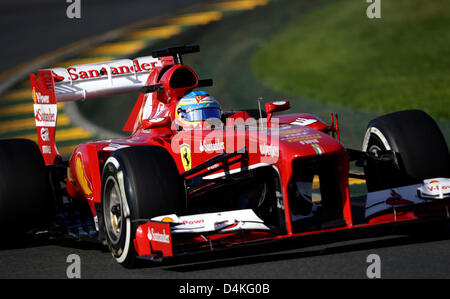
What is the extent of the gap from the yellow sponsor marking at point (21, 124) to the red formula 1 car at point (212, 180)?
686 cm

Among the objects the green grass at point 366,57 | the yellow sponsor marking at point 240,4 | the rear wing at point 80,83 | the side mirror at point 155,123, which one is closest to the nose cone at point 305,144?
the side mirror at point 155,123

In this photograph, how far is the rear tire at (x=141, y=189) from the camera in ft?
22.7

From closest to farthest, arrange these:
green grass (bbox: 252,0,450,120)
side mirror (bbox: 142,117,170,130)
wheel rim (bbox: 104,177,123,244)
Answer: wheel rim (bbox: 104,177,123,244)
side mirror (bbox: 142,117,170,130)
green grass (bbox: 252,0,450,120)

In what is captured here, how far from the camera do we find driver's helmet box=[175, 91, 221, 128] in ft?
27.3

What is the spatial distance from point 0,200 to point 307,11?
1704cm

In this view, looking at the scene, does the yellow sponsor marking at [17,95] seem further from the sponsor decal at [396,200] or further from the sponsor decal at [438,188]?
the sponsor decal at [438,188]

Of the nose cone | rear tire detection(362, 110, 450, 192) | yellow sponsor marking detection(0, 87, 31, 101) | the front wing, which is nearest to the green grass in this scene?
yellow sponsor marking detection(0, 87, 31, 101)

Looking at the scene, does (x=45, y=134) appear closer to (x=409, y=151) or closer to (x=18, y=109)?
(x=409, y=151)

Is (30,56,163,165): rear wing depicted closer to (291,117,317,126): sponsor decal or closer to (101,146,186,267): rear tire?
(291,117,317,126): sponsor decal

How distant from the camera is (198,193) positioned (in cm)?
785

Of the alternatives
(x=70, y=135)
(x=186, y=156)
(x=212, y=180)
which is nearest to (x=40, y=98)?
(x=186, y=156)

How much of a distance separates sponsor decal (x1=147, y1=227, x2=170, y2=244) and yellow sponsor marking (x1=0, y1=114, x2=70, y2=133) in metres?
9.59

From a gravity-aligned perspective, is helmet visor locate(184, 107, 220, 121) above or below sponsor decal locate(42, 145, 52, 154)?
above
